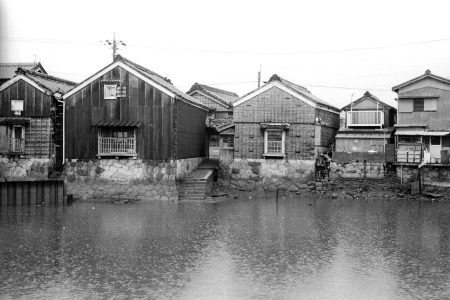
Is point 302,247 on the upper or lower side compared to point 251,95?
lower

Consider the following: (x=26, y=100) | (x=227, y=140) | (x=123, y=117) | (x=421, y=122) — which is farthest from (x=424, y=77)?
(x=26, y=100)

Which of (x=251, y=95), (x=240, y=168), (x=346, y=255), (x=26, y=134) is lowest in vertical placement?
(x=346, y=255)

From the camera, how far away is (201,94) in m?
46.1

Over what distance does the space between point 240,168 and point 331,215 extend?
10.9 m

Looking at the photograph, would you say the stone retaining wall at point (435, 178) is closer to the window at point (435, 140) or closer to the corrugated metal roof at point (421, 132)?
the corrugated metal roof at point (421, 132)

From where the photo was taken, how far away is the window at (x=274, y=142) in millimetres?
34219

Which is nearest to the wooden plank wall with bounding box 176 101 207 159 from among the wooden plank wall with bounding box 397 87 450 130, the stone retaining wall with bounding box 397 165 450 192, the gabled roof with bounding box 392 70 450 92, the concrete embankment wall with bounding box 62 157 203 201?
the concrete embankment wall with bounding box 62 157 203 201

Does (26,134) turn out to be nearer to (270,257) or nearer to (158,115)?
(158,115)

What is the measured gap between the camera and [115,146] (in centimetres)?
3153

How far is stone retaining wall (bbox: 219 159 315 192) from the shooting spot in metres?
33.4

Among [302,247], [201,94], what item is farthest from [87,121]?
[302,247]

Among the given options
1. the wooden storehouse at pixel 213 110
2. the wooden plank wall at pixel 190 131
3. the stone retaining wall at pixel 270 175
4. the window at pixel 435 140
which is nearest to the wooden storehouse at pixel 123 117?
the wooden plank wall at pixel 190 131

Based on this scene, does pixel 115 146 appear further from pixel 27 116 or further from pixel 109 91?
pixel 27 116

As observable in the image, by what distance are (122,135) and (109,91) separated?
2.84 metres
